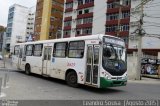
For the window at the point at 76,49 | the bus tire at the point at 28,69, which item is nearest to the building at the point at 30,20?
the bus tire at the point at 28,69

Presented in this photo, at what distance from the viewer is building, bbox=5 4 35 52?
127500mm

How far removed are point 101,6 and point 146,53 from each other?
18686 millimetres

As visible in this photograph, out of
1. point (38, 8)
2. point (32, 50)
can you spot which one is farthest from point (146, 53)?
point (38, 8)

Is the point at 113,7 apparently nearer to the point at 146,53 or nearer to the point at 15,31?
the point at 146,53

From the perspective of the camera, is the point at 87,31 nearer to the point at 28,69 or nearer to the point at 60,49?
the point at 28,69

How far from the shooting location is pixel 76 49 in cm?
1541

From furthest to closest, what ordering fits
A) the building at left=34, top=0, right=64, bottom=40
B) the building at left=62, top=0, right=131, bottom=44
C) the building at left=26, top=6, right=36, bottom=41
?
the building at left=26, top=6, right=36, bottom=41, the building at left=34, top=0, right=64, bottom=40, the building at left=62, top=0, right=131, bottom=44

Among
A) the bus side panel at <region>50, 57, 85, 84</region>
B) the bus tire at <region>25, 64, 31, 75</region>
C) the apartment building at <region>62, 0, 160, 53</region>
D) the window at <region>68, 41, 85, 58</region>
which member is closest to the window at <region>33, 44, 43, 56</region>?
the bus tire at <region>25, 64, 31, 75</region>

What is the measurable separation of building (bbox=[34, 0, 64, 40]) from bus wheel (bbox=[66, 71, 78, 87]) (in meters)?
72.5

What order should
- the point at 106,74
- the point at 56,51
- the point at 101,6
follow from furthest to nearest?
the point at 101,6, the point at 56,51, the point at 106,74

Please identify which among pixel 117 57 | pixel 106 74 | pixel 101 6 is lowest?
pixel 106 74

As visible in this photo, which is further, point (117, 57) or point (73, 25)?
point (73, 25)

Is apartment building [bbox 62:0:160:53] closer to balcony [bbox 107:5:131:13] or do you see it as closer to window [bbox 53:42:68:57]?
balcony [bbox 107:5:131:13]

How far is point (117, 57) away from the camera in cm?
1403
